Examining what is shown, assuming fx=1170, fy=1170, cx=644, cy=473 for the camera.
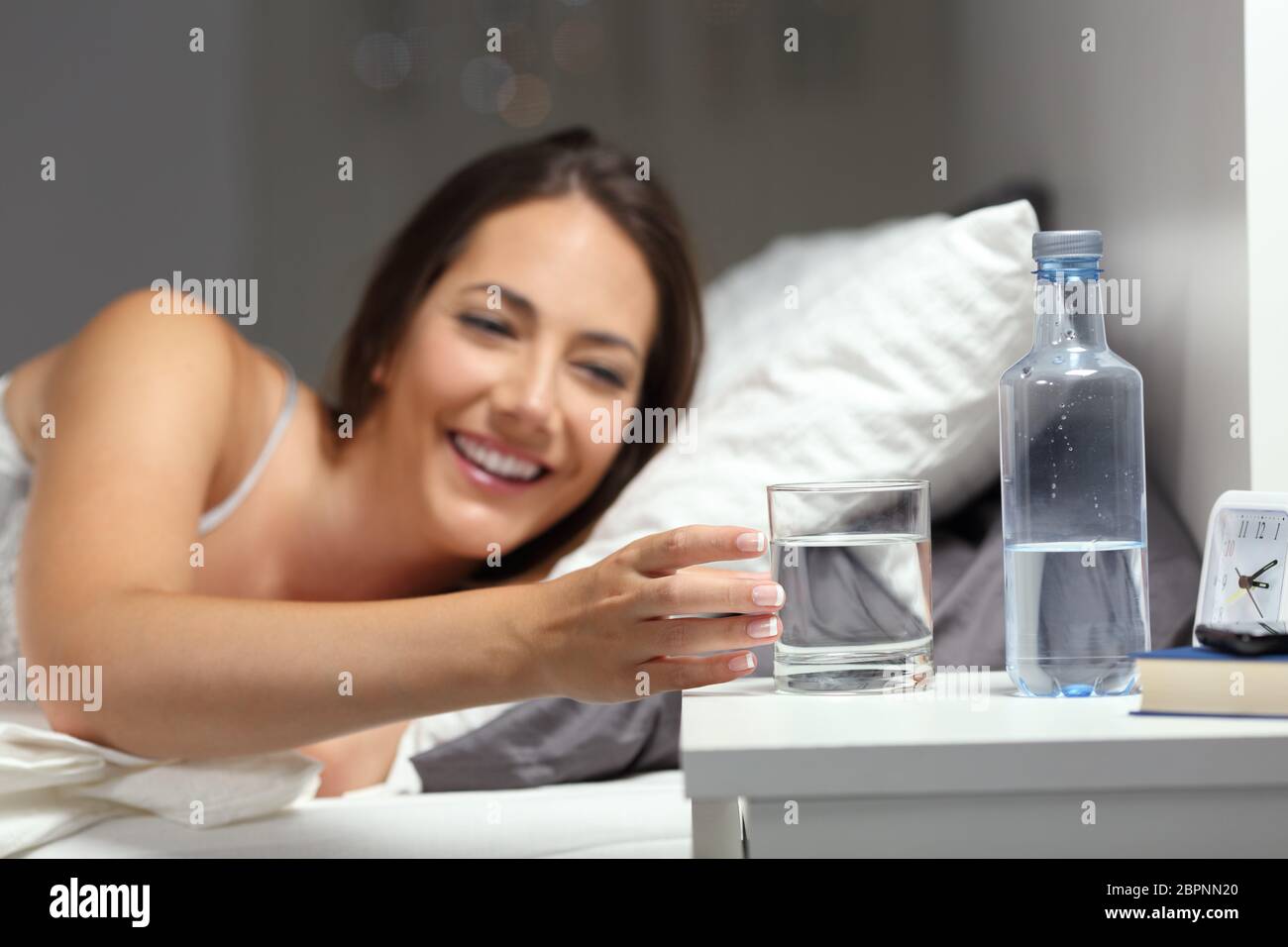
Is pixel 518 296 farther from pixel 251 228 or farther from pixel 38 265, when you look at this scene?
pixel 38 265

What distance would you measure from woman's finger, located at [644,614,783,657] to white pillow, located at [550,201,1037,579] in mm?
374

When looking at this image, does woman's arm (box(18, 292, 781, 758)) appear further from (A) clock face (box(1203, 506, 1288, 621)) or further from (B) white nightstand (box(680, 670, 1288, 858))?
(A) clock face (box(1203, 506, 1288, 621))

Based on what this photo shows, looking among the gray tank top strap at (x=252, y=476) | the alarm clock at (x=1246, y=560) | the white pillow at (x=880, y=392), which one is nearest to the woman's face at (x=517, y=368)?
the gray tank top strap at (x=252, y=476)

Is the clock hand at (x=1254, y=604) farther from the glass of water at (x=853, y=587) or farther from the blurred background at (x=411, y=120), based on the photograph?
the blurred background at (x=411, y=120)

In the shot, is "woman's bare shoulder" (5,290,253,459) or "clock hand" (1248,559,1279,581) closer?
"clock hand" (1248,559,1279,581)

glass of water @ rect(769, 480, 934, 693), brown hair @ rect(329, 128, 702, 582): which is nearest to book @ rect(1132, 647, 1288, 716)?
A: glass of water @ rect(769, 480, 934, 693)

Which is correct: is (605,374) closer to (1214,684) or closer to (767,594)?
(767,594)

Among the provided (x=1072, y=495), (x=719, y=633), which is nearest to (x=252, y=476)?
(x=719, y=633)

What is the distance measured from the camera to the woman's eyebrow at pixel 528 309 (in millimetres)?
1249

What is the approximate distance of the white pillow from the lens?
984mm

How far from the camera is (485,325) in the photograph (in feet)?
4.14

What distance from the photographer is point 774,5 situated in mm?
1615

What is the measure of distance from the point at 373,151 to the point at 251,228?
0.73ft

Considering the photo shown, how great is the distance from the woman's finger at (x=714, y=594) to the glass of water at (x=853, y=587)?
0.11ft
